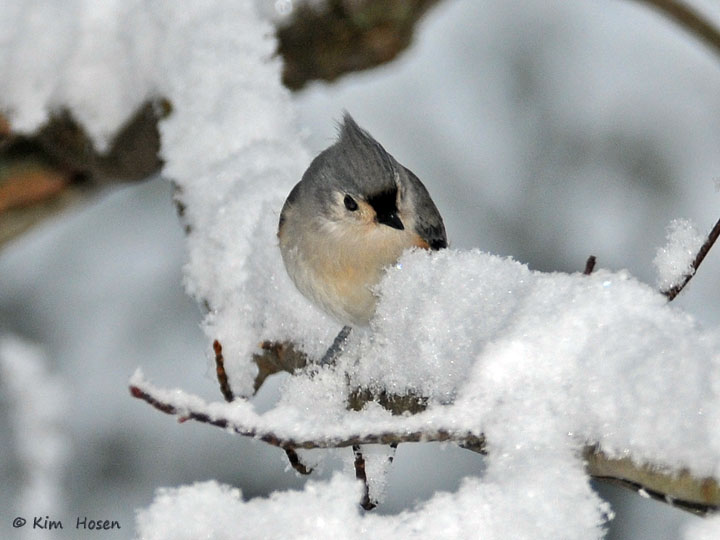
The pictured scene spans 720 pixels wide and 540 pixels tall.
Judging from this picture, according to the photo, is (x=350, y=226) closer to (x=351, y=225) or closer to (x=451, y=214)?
(x=351, y=225)

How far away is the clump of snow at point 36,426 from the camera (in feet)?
9.92

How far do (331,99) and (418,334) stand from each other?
3523mm

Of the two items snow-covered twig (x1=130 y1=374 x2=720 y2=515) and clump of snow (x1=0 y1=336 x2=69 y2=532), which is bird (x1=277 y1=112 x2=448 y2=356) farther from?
clump of snow (x1=0 y1=336 x2=69 y2=532)

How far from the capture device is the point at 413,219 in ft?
6.95

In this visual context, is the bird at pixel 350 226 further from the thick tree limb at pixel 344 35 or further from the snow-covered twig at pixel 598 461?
the thick tree limb at pixel 344 35

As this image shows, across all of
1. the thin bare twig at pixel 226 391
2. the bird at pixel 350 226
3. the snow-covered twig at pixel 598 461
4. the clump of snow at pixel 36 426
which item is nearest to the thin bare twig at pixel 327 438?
the snow-covered twig at pixel 598 461

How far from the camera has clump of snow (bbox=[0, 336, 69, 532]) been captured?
3023 millimetres

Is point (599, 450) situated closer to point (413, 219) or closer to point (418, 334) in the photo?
point (418, 334)

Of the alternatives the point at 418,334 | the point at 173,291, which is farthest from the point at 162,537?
the point at 173,291

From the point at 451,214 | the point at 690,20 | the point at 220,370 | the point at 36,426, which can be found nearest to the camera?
the point at 220,370

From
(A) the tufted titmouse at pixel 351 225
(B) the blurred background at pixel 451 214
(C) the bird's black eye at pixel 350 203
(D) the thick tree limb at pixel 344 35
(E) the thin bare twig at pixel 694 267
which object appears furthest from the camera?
(B) the blurred background at pixel 451 214

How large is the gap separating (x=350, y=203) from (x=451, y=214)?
2500 mm

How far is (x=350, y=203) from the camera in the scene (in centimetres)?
210

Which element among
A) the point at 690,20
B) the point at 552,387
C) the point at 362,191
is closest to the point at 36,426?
the point at 362,191
